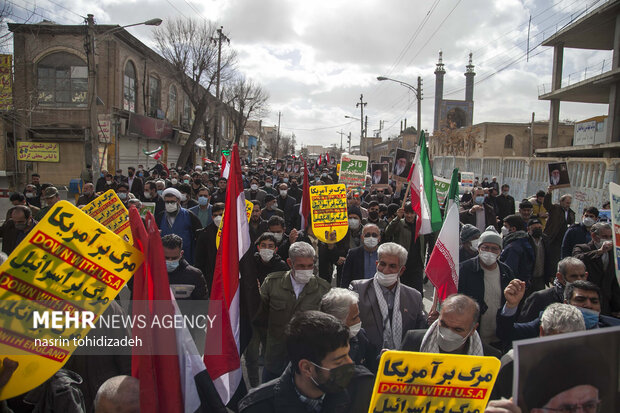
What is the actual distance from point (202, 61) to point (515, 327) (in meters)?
30.0

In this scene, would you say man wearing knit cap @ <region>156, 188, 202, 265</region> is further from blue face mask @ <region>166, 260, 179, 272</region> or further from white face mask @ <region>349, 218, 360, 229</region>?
white face mask @ <region>349, 218, 360, 229</region>

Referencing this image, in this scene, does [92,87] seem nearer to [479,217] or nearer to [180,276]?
[479,217]

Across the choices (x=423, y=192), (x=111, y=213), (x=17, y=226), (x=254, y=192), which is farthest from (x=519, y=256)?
(x=254, y=192)

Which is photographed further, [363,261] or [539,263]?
[539,263]

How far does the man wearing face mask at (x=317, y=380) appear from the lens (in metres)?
2.11

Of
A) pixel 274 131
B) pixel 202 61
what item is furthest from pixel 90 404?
pixel 274 131

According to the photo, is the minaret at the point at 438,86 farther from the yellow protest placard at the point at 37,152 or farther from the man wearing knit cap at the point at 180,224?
the man wearing knit cap at the point at 180,224

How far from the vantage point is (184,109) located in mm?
42875

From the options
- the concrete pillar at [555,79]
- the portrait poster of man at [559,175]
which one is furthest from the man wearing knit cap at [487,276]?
the concrete pillar at [555,79]

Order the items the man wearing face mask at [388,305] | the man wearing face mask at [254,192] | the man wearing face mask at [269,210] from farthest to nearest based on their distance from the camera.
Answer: the man wearing face mask at [254,192]
the man wearing face mask at [269,210]
the man wearing face mask at [388,305]

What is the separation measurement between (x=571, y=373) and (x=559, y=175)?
9757mm

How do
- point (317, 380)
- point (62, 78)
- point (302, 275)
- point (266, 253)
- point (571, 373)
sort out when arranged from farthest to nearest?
point (62, 78) → point (266, 253) → point (302, 275) → point (317, 380) → point (571, 373)

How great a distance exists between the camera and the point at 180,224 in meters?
6.37

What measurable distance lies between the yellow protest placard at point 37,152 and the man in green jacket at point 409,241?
1870 cm
